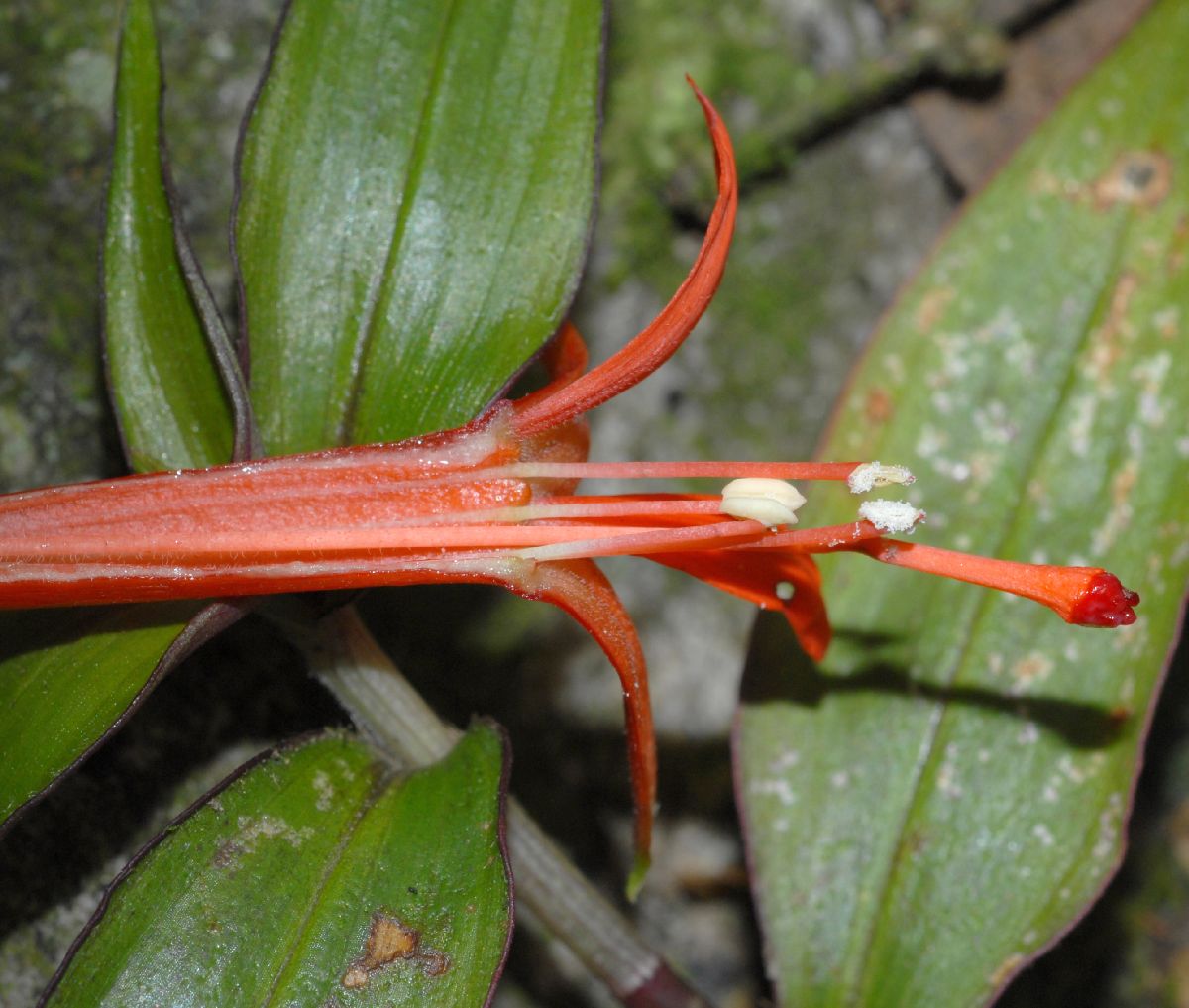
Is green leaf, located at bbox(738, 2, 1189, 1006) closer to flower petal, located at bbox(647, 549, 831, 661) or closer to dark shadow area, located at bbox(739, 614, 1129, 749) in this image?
dark shadow area, located at bbox(739, 614, 1129, 749)

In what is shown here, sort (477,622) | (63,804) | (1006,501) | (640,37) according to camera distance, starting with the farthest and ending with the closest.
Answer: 1. (640,37)
2. (477,622)
3. (1006,501)
4. (63,804)

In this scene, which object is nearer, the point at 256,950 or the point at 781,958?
the point at 256,950

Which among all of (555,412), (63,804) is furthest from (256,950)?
(555,412)

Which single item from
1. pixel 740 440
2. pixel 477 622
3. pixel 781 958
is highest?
pixel 477 622

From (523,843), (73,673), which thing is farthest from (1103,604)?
(73,673)

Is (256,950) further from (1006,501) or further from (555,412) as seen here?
(1006,501)

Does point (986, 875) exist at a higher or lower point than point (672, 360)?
lower

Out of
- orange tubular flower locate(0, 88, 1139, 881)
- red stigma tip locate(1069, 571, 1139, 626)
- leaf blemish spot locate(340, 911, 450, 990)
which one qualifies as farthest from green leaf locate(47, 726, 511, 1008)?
red stigma tip locate(1069, 571, 1139, 626)
